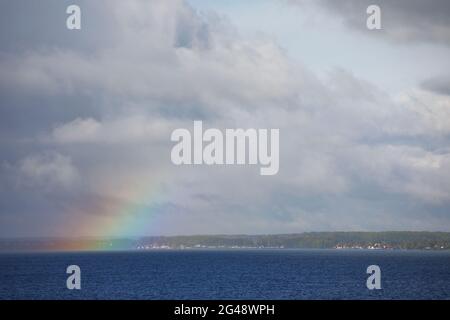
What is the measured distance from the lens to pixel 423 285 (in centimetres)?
9044

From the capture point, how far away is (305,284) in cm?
9400
